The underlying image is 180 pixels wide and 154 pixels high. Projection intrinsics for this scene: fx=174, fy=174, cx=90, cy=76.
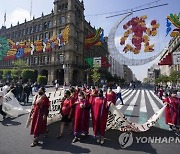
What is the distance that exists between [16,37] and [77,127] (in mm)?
64709

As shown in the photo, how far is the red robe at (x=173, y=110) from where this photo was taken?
22.4 ft

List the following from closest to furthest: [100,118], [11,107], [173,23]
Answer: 1. [100,118]
2. [11,107]
3. [173,23]

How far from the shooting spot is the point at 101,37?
21578 mm


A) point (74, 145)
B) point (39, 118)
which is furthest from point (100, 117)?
point (39, 118)

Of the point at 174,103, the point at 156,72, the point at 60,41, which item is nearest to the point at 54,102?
the point at 174,103

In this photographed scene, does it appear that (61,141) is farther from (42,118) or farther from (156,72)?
(156,72)

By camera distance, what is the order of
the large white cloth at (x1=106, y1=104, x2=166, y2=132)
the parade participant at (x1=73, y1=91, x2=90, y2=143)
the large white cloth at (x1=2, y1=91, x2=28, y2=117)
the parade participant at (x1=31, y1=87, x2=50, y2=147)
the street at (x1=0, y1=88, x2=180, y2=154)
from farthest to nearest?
the large white cloth at (x1=2, y1=91, x2=28, y2=117)
the large white cloth at (x1=106, y1=104, x2=166, y2=132)
the parade participant at (x1=73, y1=91, x2=90, y2=143)
the parade participant at (x1=31, y1=87, x2=50, y2=147)
the street at (x1=0, y1=88, x2=180, y2=154)

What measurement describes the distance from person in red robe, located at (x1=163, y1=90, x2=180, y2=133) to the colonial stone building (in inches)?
1590

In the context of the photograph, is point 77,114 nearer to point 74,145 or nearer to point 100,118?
point 100,118

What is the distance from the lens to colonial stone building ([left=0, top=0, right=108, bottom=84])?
4891 centimetres

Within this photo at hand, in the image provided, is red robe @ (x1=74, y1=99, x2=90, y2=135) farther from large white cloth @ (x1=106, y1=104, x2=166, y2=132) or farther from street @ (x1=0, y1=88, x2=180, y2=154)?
large white cloth @ (x1=106, y1=104, x2=166, y2=132)

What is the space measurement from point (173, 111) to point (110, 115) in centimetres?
258

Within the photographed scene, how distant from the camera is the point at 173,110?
6.89 metres

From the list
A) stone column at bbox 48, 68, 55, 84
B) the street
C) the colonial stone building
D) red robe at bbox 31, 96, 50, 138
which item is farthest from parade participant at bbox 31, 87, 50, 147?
stone column at bbox 48, 68, 55, 84
